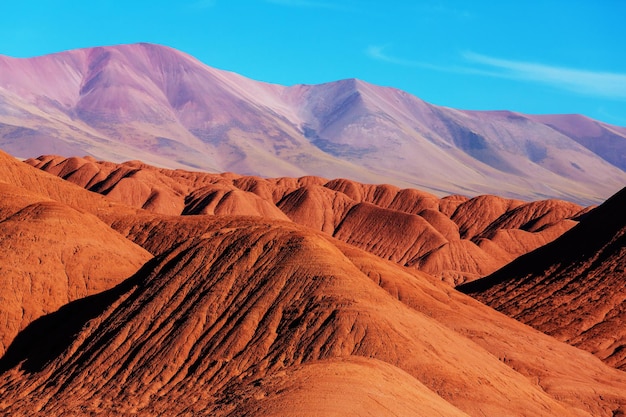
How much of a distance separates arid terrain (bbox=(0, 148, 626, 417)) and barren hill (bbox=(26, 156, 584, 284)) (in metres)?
53.0

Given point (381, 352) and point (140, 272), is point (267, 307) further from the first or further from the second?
point (140, 272)

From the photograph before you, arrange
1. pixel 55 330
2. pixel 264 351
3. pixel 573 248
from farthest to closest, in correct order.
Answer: pixel 573 248 → pixel 55 330 → pixel 264 351

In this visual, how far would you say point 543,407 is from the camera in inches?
1788

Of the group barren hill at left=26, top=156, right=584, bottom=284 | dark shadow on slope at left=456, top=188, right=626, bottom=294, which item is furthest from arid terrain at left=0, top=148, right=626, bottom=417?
barren hill at left=26, top=156, right=584, bottom=284

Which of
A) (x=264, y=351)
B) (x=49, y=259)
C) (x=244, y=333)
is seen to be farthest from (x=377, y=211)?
(x=264, y=351)

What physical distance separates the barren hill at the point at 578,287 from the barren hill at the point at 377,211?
928 inches

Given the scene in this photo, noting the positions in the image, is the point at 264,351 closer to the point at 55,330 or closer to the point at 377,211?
the point at 55,330

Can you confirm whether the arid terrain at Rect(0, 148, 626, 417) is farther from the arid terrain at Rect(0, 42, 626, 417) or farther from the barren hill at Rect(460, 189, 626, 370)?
the barren hill at Rect(460, 189, 626, 370)

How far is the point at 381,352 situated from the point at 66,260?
76.7 ft

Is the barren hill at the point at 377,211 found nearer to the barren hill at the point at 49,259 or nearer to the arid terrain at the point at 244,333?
the arid terrain at the point at 244,333

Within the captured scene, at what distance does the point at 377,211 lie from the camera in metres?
149

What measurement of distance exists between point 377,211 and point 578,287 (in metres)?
67.2

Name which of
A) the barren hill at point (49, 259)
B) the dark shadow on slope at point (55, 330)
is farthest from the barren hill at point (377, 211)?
the dark shadow on slope at point (55, 330)

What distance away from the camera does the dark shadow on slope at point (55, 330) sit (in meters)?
50.5
